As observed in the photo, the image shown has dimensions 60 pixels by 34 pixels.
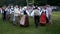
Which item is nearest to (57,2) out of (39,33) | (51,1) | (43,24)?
(51,1)

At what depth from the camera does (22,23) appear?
1981 cm

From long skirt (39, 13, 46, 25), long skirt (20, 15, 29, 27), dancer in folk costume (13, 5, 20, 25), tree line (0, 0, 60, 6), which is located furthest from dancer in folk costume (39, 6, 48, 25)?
tree line (0, 0, 60, 6)

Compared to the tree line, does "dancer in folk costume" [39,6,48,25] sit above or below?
below

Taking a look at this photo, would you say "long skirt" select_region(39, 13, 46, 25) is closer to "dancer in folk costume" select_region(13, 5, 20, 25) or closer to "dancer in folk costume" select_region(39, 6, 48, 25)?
"dancer in folk costume" select_region(39, 6, 48, 25)

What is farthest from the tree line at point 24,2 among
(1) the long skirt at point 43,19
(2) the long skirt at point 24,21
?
(2) the long skirt at point 24,21

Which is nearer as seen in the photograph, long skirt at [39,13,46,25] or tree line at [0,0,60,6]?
long skirt at [39,13,46,25]

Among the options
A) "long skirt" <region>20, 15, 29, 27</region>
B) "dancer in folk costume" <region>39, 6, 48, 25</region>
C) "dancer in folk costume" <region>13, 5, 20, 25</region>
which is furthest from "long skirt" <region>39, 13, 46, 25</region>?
"dancer in folk costume" <region>13, 5, 20, 25</region>

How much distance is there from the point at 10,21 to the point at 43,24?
4996 mm

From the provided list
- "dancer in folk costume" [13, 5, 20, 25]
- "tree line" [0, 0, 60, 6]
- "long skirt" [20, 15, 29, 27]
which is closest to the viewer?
"long skirt" [20, 15, 29, 27]

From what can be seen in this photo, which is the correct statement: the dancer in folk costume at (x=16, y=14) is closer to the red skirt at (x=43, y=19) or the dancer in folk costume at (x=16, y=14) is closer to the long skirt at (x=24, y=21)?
the long skirt at (x=24, y=21)

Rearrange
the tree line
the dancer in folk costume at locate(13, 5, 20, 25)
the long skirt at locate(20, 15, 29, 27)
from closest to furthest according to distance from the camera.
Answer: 1. the long skirt at locate(20, 15, 29, 27)
2. the dancer in folk costume at locate(13, 5, 20, 25)
3. the tree line

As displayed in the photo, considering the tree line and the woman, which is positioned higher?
the tree line

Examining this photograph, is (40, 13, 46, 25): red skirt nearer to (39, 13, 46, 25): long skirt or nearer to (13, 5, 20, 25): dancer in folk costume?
(39, 13, 46, 25): long skirt

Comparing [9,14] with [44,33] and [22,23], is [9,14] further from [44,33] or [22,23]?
[44,33]
